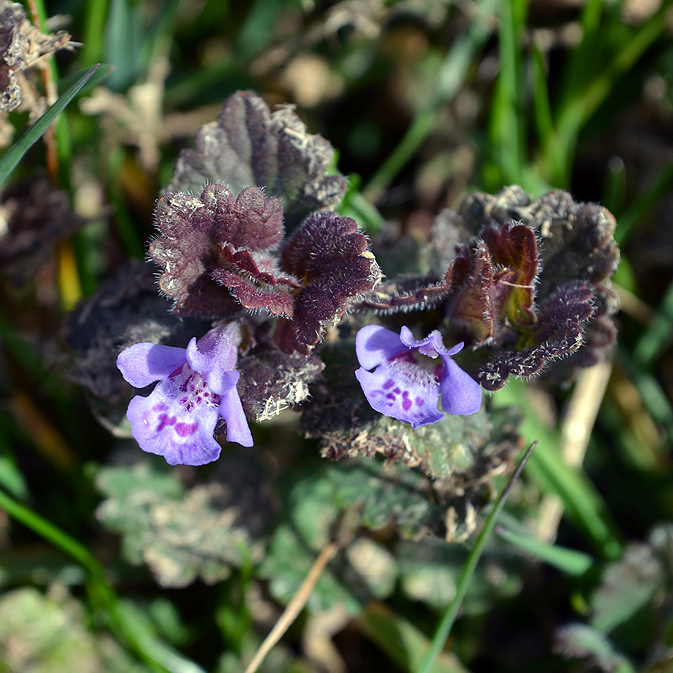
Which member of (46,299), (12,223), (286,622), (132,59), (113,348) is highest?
(132,59)

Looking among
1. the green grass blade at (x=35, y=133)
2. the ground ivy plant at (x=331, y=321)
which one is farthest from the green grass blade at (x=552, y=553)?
the green grass blade at (x=35, y=133)

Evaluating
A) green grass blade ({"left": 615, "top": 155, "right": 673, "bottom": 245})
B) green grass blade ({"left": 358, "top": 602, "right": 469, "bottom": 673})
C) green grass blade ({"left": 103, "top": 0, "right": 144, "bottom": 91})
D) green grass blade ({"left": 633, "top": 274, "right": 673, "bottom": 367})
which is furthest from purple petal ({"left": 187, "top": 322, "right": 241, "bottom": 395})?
green grass blade ({"left": 633, "top": 274, "right": 673, "bottom": 367})

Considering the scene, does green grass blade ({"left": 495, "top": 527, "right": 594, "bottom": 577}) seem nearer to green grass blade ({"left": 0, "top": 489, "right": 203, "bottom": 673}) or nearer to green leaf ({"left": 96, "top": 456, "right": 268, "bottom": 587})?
Result: green leaf ({"left": 96, "top": 456, "right": 268, "bottom": 587})

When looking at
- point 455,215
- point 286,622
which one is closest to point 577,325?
point 455,215

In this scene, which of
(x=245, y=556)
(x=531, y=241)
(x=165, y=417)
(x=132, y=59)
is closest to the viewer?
(x=165, y=417)

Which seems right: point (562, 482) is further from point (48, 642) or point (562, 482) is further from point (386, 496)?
point (48, 642)

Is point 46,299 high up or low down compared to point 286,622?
up

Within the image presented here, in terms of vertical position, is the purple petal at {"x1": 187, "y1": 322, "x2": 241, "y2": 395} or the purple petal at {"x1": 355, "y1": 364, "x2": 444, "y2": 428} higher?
the purple petal at {"x1": 187, "y1": 322, "x2": 241, "y2": 395}

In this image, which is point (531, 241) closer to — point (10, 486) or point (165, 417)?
point (165, 417)
